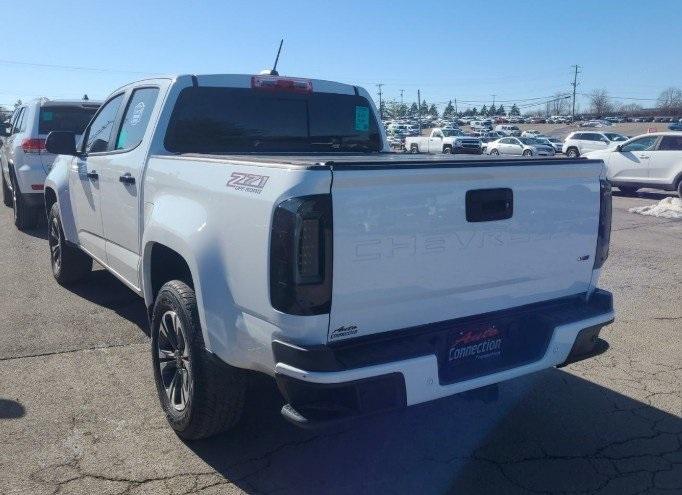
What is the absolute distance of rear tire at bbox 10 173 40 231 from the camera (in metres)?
10.1

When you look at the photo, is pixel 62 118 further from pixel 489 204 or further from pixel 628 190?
pixel 628 190

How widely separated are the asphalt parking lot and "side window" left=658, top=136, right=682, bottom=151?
13040mm

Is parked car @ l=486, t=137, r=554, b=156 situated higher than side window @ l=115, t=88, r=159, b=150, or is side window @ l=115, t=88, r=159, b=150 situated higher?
side window @ l=115, t=88, r=159, b=150

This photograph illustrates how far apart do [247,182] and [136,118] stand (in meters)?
2.17

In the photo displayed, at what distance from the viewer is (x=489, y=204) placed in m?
3.09

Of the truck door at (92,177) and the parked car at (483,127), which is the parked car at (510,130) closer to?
the parked car at (483,127)

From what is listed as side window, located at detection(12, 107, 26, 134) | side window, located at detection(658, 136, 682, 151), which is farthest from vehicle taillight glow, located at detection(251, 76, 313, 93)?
side window, located at detection(658, 136, 682, 151)

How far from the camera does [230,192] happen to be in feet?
9.89

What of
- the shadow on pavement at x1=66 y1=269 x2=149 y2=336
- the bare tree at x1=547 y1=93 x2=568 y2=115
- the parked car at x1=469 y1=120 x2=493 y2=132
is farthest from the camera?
the bare tree at x1=547 y1=93 x2=568 y2=115

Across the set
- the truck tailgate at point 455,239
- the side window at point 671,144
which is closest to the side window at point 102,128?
the truck tailgate at point 455,239

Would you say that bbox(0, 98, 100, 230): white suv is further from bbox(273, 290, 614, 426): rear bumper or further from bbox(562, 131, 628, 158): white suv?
bbox(562, 131, 628, 158): white suv

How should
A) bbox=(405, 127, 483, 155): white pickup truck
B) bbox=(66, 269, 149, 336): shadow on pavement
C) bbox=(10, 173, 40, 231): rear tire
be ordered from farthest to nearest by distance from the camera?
bbox=(405, 127, 483, 155): white pickup truck < bbox=(10, 173, 40, 231): rear tire < bbox=(66, 269, 149, 336): shadow on pavement

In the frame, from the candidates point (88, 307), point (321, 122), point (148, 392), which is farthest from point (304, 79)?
point (88, 307)

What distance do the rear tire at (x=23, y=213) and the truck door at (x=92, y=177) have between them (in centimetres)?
485
